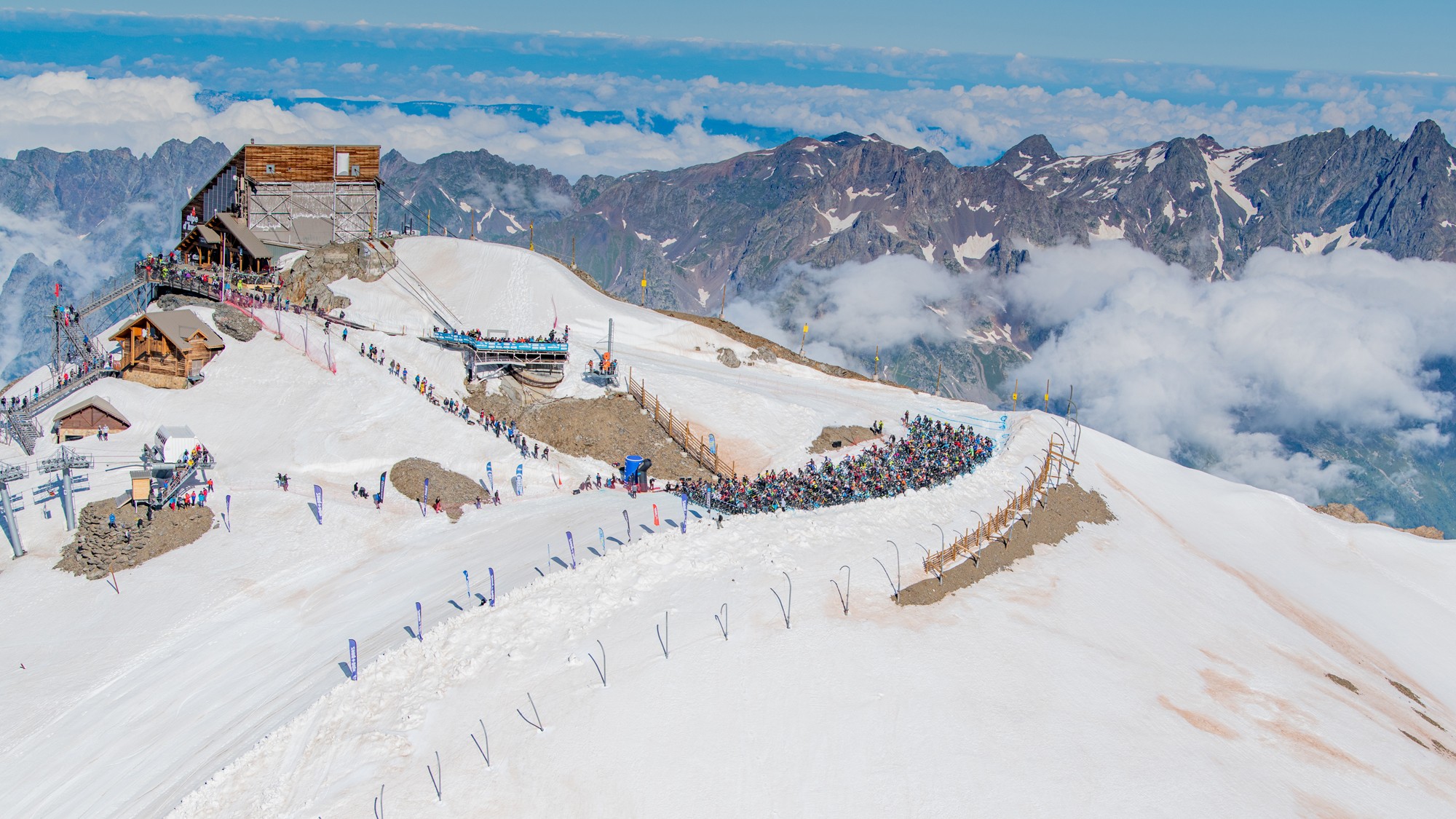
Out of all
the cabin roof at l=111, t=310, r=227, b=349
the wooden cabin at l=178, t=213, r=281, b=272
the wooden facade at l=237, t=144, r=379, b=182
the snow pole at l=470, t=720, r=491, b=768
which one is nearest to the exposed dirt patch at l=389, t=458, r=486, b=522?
the cabin roof at l=111, t=310, r=227, b=349

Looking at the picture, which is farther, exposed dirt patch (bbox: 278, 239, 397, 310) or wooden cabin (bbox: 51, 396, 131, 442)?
exposed dirt patch (bbox: 278, 239, 397, 310)

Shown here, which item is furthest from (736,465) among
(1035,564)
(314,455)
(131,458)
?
(131,458)

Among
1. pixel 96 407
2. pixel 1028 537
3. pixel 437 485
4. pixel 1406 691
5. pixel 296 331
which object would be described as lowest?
pixel 1406 691

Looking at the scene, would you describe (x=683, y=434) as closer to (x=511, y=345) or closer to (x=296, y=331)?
(x=511, y=345)

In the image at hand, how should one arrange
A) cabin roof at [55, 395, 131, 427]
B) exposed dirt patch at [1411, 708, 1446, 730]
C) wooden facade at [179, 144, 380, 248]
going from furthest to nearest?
wooden facade at [179, 144, 380, 248] → cabin roof at [55, 395, 131, 427] → exposed dirt patch at [1411, 708, 1446, 730]

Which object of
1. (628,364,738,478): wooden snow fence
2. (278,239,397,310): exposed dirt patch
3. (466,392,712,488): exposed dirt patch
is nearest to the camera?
(628,364,738,478): wooden snow fence

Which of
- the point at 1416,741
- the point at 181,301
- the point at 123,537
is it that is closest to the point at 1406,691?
the point at 1416,741

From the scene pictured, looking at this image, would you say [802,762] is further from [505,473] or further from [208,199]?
[208,199]

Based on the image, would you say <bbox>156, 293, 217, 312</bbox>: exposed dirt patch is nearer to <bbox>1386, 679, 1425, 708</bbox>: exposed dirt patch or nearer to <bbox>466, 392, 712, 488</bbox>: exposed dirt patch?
<bbox>466, 392, 712, 488</bbox>: exposed dirt patch

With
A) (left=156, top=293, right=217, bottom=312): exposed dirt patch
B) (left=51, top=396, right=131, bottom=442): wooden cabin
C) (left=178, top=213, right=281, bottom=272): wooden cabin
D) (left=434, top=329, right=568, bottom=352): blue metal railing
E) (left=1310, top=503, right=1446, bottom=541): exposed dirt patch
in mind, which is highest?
(left=178, top=213, right=281, bottom=272): wooden cabin
